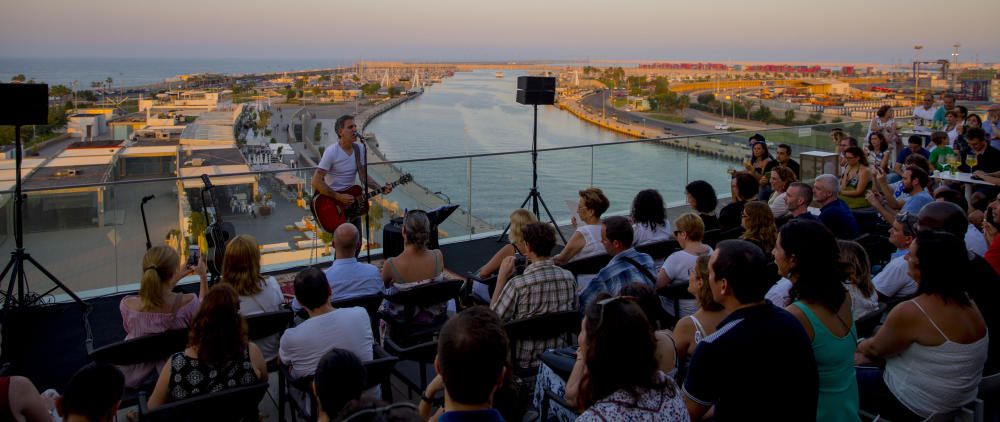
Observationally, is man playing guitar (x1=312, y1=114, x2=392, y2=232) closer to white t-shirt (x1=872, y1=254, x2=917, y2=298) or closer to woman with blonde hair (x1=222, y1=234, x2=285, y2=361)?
woman with blonde hair (x1=222, y1=234, x2=285, y2=361)

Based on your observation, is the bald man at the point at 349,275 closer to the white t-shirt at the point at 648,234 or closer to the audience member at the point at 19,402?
the audience member at the point at 19,402

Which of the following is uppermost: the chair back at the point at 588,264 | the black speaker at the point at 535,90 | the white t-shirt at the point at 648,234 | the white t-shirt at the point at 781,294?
the black speaker at the point at 535,90

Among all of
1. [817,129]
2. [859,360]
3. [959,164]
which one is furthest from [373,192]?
[817,129]

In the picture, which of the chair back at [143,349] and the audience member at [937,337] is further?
the chair back at [143,349]

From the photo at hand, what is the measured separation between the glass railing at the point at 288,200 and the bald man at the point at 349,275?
2.56 metres

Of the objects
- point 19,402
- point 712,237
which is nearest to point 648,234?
point 712,237

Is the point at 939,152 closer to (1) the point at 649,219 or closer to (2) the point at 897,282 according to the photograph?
(1) the point at 649,219

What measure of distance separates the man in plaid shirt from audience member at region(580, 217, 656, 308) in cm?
21

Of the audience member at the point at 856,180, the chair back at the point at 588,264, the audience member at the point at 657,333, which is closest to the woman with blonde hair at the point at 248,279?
the chair back at the point at 588,264

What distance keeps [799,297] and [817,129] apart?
28.7 feet

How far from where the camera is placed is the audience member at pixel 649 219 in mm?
4574

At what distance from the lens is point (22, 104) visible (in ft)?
15.5

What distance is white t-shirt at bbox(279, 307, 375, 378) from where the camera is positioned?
9.39ft

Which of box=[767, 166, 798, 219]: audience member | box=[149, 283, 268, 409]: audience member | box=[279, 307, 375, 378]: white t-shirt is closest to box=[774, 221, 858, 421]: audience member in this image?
box=[279, 307, 375, 378]: white t-shirt
